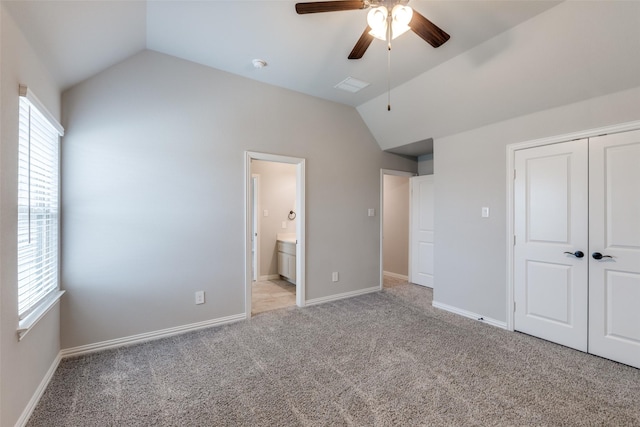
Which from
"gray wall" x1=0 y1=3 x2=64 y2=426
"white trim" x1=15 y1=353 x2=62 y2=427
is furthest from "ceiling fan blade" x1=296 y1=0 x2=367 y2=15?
"white trim" x1=15 y1=353 x2=62 y2=427

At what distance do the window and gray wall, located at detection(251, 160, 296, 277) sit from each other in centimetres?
307

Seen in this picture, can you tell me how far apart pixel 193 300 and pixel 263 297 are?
4.45 ft

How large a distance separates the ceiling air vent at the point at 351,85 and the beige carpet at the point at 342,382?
2914 mm

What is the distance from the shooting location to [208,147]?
3.21 m

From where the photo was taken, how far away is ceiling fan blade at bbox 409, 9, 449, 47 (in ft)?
5.94

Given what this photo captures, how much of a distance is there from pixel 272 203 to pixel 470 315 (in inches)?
143

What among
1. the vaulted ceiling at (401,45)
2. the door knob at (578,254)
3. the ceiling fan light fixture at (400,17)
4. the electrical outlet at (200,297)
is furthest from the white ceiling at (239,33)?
the electrical outlet at (200,297)

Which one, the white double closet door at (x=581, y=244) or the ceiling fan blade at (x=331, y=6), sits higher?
the ceiling fan blade at (x=331, y=6)

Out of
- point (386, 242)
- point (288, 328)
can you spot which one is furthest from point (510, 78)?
point (386, 242)

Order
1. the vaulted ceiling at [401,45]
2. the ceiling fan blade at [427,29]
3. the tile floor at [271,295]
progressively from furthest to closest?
the tile floor at [271,295]
the vaulted ceiling at [401,45]
the ceiling fan blade at [427,29]

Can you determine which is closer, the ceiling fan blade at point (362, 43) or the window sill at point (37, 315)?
the window sill at point (37, 315)

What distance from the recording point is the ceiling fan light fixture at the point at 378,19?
5.74ft

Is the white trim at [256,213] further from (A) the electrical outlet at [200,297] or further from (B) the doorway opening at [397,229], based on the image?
(B) the doorway opening at [397,229]

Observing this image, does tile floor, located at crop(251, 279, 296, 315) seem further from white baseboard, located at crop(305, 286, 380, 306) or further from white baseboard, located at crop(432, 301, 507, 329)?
white baseboard, located at crop(432, 301, 507, 329)
